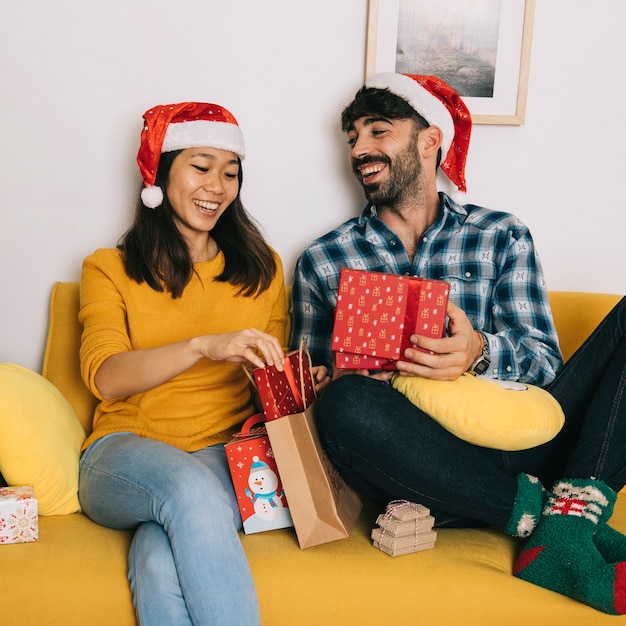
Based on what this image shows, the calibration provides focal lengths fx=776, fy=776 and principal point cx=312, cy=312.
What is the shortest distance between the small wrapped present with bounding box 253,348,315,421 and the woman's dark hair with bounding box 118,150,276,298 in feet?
1.12

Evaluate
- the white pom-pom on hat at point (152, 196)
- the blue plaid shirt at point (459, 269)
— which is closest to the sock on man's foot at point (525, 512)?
the blue plaid shirt at point (459, 269)

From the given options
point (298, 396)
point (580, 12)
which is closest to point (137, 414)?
point (298, 396)

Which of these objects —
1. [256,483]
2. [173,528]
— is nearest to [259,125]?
[256,483]

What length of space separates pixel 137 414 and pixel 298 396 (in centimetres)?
40

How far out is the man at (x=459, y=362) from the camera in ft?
4.98

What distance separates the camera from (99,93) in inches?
83.4

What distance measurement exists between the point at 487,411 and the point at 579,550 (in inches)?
11.9

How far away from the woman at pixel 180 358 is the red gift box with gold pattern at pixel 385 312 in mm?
153

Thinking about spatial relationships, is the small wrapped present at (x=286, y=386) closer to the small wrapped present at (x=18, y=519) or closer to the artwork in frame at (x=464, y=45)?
the small wrapped present at (x=18, y=519)

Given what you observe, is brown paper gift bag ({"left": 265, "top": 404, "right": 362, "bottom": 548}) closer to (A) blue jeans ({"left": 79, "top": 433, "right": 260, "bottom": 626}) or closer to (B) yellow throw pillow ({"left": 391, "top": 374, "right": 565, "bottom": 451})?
(A) blue jeans ({"left": 79, "top": 433, "right": 260, "bottom": 626})

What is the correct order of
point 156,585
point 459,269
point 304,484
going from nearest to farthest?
point 156,585, point 304,484, point 459,269

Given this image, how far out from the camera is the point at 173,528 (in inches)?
55.4

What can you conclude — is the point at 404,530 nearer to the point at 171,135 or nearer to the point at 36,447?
the point at 36,447

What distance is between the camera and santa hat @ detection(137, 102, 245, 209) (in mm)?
1840
